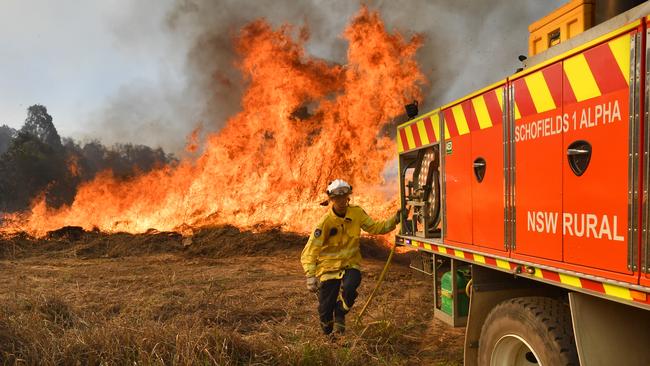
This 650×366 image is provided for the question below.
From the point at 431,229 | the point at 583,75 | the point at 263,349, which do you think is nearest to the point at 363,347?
the point at 263,349

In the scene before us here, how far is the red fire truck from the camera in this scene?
2213 mm

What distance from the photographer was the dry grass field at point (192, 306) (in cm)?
414

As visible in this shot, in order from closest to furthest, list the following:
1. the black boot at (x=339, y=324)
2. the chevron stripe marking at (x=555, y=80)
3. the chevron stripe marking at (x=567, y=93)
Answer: the chevron stripe marking at (x=567, y=93) → the chevron stripe marking at (x=555, y=80) → the black boot at (x=339, y=324)

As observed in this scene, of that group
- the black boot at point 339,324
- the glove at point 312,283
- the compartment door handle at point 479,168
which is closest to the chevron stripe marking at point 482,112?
the compartment door handle at point 479,168

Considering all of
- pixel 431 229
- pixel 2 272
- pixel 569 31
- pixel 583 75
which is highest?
pixel 569 31

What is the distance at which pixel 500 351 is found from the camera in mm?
3238

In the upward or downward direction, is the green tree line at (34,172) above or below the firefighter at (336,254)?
above

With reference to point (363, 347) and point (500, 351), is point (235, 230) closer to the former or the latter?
point (363, 347)

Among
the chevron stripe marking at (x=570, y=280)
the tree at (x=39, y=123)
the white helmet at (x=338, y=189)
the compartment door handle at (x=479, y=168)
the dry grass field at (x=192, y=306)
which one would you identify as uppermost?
the tree at (x=39, y=123)

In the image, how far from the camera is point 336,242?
559 centimetres

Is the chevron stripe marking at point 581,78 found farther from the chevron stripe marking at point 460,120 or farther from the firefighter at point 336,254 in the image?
the firefighter at point 336,254

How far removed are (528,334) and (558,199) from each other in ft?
2.90

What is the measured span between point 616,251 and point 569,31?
1933mm

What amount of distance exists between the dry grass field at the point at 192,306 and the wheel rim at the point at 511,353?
122cm
